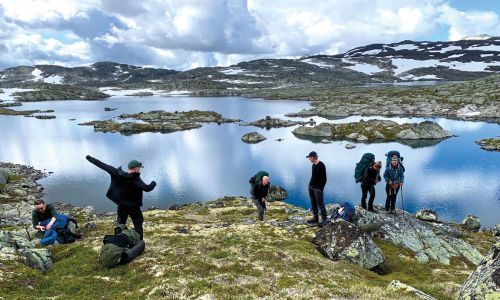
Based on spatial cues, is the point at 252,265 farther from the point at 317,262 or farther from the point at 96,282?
the point at 96,282

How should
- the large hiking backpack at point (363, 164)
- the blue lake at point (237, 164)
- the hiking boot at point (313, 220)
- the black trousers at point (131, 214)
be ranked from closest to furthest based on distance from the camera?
the black trousers at point (131, 214)
the large hiking backpack at point (363, 164)
the hiking boot at point (313, 220)
the blue lake at point (237, 164)

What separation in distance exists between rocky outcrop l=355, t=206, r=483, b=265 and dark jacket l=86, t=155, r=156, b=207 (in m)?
15.3

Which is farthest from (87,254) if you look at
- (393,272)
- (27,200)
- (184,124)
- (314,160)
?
(184,124)

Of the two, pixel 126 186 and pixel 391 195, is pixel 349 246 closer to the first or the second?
pixel 391 195

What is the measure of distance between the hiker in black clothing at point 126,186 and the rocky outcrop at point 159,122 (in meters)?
133

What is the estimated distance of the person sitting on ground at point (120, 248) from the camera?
58.7 ft

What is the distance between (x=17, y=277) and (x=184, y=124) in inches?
5871

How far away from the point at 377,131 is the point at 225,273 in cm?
12005

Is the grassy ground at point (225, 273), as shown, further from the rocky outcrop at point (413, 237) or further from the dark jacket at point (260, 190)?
the dark jacket at point (260, 190)

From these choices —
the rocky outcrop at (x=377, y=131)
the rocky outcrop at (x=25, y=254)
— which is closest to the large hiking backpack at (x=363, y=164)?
the rocky outcrop at (x=25, y=254)

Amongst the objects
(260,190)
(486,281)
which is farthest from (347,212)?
(486,281)

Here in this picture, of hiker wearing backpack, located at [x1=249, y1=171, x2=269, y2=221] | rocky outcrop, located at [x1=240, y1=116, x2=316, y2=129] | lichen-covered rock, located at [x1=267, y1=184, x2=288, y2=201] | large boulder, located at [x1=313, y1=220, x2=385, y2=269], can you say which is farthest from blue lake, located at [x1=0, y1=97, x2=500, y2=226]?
large boulder, located at [x1=313, y1=220, x2=385, y2=269]

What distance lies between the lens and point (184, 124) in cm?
16275

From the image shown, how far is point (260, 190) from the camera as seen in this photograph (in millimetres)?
26703
